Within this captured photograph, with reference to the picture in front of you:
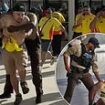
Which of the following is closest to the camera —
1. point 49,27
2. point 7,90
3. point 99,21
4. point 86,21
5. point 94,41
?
point 94,41

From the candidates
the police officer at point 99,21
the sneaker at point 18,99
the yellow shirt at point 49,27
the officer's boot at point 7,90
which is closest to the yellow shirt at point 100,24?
the police officer at point 99,21

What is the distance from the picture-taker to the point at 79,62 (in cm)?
421

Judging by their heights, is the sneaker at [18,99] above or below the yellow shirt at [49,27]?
below

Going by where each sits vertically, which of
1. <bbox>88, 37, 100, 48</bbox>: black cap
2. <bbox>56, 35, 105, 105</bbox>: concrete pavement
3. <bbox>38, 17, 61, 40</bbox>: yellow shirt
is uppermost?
<bbox>88, 37, 100, 48</bbox>: black cap

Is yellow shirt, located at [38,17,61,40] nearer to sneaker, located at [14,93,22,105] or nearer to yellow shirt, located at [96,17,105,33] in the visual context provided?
yellow shirt, located at [96,17,105,33]

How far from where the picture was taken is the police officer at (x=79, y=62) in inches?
163

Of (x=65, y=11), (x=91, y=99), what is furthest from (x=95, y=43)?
(x=65, y=11)

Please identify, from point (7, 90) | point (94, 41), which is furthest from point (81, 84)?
point (7, 90)

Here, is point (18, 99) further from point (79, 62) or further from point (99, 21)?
point (99, 21)

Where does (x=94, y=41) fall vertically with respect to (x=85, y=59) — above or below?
above

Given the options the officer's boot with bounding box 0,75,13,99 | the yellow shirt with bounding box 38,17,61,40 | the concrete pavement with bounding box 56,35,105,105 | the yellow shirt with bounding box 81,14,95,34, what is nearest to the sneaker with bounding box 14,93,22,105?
the officer's boot with bounding box 0,75,13,99

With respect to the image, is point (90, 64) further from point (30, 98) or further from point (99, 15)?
point (99, 15)

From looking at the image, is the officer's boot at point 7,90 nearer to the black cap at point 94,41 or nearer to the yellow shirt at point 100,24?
the yellow shirt at point 100,24

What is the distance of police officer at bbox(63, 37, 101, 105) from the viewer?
163 inches
